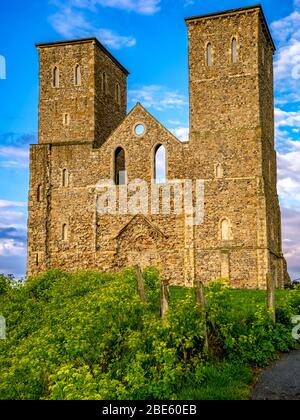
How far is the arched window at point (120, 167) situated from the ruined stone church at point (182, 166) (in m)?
0.08

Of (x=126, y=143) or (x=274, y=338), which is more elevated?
(x=126, y=143)

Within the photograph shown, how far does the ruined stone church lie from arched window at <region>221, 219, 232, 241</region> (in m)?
0.05

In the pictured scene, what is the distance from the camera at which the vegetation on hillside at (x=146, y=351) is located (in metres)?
12.7

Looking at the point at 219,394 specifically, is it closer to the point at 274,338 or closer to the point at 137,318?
the point at 137,318

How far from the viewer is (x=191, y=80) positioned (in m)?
34.7

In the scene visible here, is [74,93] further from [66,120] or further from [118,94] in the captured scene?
[118,94]

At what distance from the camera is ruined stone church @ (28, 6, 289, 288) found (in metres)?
32.6

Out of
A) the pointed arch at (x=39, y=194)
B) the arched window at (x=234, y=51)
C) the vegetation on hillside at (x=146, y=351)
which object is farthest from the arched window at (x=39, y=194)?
the vegetation on hillside at (x=146, y=351)

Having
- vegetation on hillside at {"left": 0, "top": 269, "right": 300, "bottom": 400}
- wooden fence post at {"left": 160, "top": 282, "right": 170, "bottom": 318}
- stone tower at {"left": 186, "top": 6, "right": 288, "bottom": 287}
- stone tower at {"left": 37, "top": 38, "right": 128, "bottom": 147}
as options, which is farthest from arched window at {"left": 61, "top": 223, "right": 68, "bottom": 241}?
wooden fence post at {"left": 160, "top": 282, "right": 170, "bottom": 318}

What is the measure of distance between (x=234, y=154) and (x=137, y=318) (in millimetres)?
19081

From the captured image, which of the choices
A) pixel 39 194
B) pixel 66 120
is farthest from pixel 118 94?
pixel 39 194

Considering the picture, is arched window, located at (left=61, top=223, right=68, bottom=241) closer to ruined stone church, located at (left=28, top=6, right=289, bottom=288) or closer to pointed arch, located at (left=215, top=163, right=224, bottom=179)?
ruined stone church, located at (left=28, top=6, right=289, bottom=288)

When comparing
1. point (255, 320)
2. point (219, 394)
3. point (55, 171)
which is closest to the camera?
point (219, 394)
